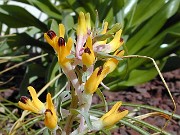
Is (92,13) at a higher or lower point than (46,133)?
higher

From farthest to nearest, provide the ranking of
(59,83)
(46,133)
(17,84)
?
1. (17,84)
2. (59,83)
3. (46,133)

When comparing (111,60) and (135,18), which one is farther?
(135,18)

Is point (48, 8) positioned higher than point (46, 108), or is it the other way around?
point (48, 8)

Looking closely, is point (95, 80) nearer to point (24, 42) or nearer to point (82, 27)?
point (82, 27)

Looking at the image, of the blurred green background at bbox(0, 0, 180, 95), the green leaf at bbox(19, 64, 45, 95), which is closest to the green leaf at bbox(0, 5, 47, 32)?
the blurred green background at bbox(0, 0, 180, 95)

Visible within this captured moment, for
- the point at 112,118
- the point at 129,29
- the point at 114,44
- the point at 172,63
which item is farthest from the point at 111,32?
the point at 172,63

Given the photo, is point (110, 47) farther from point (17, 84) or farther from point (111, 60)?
point (17, 84)

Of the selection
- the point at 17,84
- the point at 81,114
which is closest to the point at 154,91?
the point at 17,84
